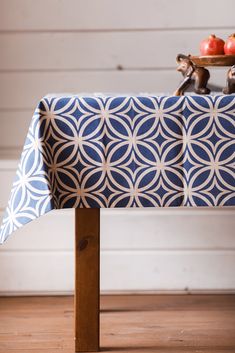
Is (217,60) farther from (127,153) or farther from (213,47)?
(127,153)

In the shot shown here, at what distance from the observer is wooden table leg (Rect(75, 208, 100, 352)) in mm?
1684

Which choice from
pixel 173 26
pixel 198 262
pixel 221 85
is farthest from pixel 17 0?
pixel 198 262

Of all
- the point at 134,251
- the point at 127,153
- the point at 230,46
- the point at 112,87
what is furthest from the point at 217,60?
the point at 134,251

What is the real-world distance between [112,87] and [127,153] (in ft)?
2.46

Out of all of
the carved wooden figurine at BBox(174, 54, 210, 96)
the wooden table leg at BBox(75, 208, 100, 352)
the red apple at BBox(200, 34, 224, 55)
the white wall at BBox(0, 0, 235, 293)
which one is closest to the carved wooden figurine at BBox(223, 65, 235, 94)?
the carved wooden figurine at BBox(174, 54, 210, 96)

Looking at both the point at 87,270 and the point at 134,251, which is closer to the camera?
the point at 87,270

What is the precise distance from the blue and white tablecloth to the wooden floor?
406mm

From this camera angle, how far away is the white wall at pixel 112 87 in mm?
2262

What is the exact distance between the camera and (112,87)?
2.31 metres

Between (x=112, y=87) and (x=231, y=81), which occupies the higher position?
(x=112, y=87)

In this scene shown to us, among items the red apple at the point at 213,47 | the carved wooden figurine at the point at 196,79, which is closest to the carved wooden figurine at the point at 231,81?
the carved wooden figurine at the point at 196,79

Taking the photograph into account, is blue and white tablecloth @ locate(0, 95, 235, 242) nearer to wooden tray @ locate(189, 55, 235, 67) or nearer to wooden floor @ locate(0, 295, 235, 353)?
wooden tray @ locate(189, 55, 235, 67)

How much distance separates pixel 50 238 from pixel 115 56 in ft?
2.17

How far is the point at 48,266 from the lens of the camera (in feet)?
7.45
